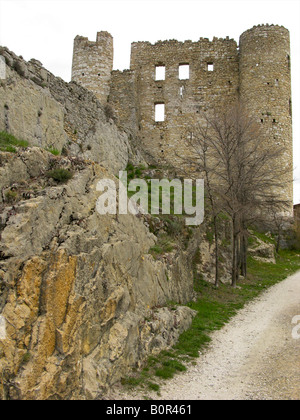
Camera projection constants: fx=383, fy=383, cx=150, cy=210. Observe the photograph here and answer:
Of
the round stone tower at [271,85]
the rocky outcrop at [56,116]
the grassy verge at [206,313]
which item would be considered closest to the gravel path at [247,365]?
the grassy verge at [206,313]

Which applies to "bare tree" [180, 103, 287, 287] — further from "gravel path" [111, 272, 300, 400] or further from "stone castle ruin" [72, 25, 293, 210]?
"stone castle ruin" [72, 25, 293, 210]

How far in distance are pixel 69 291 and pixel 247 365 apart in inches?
181

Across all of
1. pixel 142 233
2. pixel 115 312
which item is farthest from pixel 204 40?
pixel 115 312

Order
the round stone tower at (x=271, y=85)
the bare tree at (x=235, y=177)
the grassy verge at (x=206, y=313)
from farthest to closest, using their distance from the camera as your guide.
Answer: the round stone tower at (x=271, y=85)
the bare tree at (x=235, y=177)
the grassy verge at (x=206, y=313)

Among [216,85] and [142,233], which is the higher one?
[216,85]

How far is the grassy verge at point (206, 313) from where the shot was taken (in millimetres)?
8055

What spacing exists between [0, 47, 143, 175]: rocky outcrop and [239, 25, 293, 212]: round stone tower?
9989 millimetres

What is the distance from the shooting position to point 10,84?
11.7m

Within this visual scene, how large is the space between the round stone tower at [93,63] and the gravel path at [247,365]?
63.9 feet

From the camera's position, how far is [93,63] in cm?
2644

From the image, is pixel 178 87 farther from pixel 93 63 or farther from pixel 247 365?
pixel 247 365

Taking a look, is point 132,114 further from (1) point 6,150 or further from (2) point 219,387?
(2) point 219,387

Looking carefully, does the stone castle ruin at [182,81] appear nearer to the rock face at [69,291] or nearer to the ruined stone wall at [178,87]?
the ruined stone wall at [178,87]

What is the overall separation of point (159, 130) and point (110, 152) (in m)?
9.93
